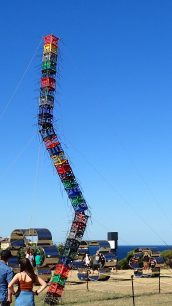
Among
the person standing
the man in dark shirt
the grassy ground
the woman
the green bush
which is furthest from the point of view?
the green bush

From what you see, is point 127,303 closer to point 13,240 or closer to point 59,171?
point 59,171

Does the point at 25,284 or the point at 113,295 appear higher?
the point at 25,284

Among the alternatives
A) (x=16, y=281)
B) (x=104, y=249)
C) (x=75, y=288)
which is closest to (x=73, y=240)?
(x=75, y=288)

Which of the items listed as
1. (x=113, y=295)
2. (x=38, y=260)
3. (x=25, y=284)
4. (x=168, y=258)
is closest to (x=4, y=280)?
(x=25, y=284)

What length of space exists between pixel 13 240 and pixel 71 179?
8.89m

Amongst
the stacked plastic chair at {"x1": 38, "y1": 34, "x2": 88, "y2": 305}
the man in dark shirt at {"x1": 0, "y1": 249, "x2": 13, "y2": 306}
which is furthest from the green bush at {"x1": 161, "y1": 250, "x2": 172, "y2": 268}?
the man in dark shirt at {"x1": 0, "y1": 249, "x2": 13, "y2": 306}

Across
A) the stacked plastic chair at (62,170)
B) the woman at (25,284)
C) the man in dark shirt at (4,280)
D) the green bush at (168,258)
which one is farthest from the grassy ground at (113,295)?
the green bush at (168,258)

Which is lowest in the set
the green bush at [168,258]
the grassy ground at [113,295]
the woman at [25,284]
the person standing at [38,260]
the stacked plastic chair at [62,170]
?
the grassy ground at [113,295]

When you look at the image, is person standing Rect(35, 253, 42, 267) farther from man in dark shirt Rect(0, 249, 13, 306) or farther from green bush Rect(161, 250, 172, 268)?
green bush Rect(161, 250, 172, 268)

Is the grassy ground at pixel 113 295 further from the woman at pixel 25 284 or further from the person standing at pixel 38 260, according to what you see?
the woman at pixel 25 284

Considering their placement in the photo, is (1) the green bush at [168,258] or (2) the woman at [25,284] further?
(1) the green bush at [168,258]

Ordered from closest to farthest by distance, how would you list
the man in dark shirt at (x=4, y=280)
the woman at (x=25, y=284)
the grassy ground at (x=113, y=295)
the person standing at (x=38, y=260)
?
the woman at (x=25, y=284), the man in dark shirt at (x=4, y=280), the grassy ground at (x=113, y=295), the person standing at (x=38, y=260)

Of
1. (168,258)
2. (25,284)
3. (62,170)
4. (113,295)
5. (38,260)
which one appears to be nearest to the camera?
(25,284)

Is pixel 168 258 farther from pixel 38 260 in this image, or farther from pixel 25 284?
pixel 25 284
